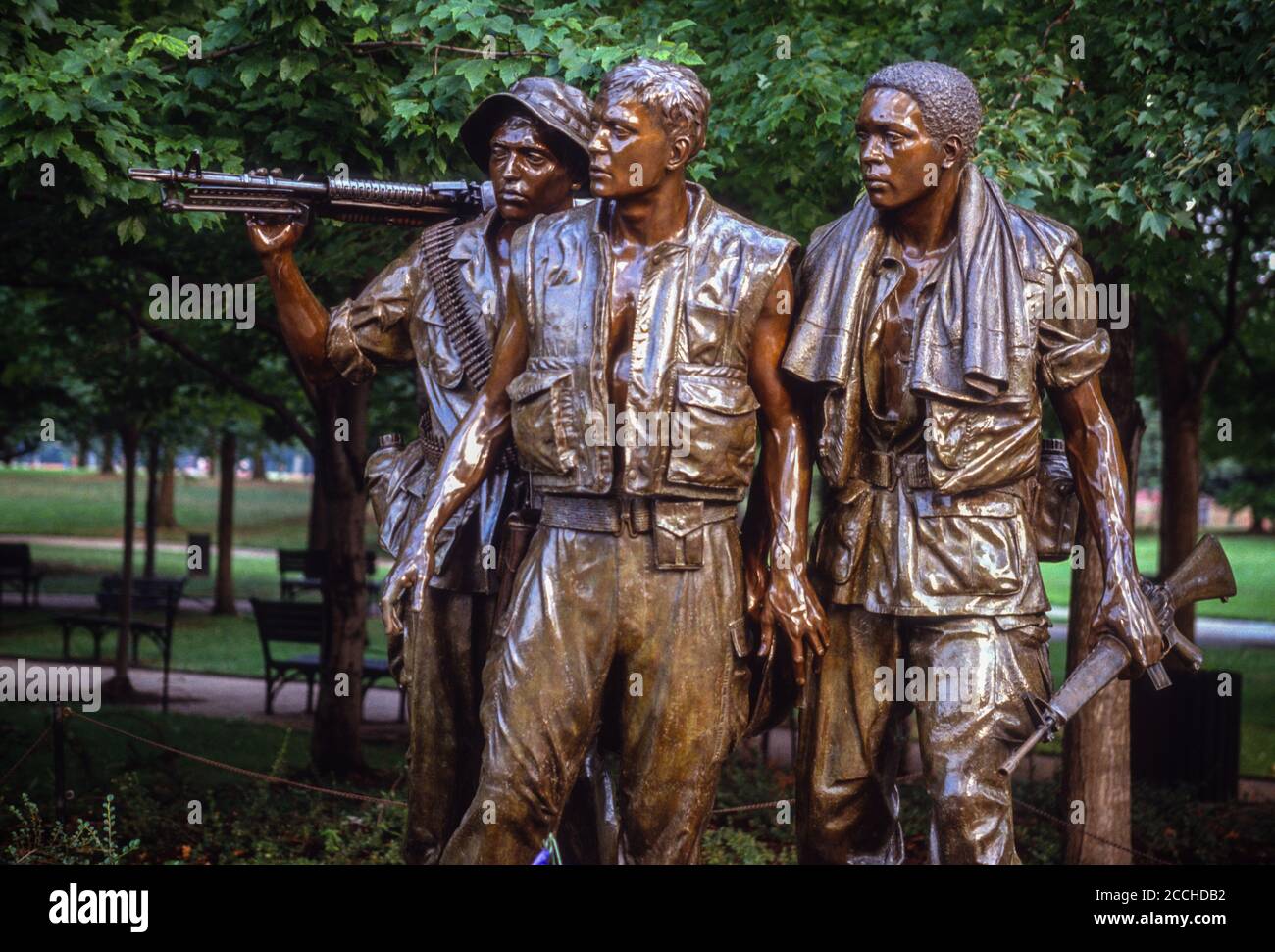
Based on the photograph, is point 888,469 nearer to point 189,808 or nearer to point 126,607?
point 189,808

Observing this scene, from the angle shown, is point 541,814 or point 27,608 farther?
point 27,608

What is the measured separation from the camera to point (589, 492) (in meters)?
5.13

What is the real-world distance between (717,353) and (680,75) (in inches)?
33.0

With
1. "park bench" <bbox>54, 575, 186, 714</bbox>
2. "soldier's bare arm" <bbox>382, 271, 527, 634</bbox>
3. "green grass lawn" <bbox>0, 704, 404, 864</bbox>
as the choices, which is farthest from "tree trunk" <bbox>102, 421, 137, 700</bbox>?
"soldier's bare arm" <bbox>382, 271, 527, 634</bbox>

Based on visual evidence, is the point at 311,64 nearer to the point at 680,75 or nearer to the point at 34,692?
the point at 680,75

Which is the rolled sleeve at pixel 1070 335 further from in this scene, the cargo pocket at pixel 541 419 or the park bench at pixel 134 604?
the park bench at pixel 134 604

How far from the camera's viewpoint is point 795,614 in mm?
5172

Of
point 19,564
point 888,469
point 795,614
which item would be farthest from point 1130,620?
point 19,564

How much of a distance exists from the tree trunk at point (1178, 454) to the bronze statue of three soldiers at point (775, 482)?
9.82 metres

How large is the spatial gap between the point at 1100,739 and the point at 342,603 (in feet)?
17.2

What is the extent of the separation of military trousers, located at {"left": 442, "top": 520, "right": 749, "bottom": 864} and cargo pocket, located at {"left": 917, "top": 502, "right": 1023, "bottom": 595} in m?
0.59

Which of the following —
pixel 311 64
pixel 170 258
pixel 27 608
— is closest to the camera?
pixel 311 64

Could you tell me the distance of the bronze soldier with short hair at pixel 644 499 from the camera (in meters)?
5.10
